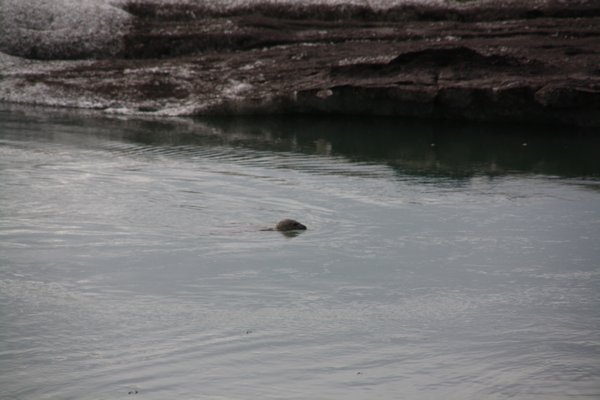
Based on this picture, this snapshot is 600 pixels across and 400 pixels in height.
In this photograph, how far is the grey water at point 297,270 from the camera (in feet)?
18.5

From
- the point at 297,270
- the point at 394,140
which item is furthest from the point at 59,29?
the point at 297,270

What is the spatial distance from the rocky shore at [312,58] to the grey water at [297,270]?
1.48 metres

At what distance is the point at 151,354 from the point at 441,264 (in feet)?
8.78

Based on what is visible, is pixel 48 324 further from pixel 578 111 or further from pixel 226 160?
pixel 578 111

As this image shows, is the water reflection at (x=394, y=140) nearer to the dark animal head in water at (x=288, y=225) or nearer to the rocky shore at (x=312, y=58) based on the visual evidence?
the rocky shore at (x=312, y=58)

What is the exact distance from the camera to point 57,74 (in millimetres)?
16047

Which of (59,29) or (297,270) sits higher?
(59,29)

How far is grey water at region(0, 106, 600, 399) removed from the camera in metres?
5.63

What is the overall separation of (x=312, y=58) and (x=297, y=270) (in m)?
8.28

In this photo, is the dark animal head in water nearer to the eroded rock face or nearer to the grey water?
the grey water

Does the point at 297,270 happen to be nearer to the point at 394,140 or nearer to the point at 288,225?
the point at 288,225

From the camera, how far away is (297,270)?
742 centimetres

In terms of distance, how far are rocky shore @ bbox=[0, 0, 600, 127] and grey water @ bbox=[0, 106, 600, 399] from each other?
4.84 feet

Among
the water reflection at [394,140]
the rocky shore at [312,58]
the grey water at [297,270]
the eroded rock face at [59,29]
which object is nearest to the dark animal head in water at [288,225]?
the grey water at [297,270]
